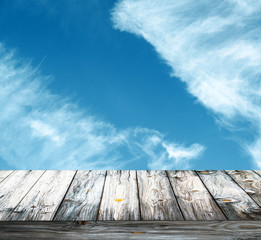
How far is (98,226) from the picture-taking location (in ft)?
3.40

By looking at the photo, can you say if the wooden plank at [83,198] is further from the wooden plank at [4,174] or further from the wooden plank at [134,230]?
the wooden plank at [4,174]

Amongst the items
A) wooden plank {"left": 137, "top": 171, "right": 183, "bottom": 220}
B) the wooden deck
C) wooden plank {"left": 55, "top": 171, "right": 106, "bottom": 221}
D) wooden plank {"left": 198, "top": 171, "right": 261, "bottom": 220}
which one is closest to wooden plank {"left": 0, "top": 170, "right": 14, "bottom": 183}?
the wooden deck

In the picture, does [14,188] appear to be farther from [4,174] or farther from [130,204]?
[130,204]

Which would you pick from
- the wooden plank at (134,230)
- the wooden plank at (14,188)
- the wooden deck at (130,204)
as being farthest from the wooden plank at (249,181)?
the wooden plank at (14,188)

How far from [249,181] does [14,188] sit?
4.61 ft

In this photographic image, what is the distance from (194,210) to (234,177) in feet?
2.00

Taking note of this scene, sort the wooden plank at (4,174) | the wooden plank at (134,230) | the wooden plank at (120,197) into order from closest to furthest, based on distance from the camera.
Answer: the wooden plank at (134,230) < the wooden plank at (120,197) < the wooden plank at (4,174)

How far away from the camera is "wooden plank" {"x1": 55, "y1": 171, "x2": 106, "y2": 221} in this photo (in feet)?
3.79

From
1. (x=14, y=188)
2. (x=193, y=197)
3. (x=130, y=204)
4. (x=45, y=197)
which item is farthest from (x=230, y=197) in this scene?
(x=14, y=188)

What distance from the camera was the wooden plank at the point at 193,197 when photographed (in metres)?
1.15

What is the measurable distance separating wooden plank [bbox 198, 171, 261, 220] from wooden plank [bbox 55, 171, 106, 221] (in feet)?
2.02

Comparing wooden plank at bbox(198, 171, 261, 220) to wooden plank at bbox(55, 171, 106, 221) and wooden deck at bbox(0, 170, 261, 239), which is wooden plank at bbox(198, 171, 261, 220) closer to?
wooden deck at bbox(0, 170, 261, 239)

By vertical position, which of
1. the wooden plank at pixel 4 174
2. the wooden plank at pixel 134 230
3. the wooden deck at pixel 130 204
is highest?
the wooden plank at pixel 4 174

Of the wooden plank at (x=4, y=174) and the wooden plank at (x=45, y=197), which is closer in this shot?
the wooden plank at (x=45, y=197)
